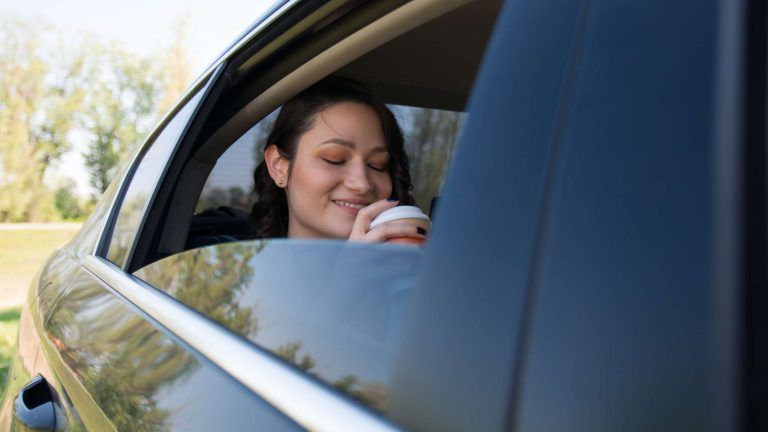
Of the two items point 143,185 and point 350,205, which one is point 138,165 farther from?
point 350,205

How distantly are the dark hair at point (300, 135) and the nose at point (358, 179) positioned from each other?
0.66 ft

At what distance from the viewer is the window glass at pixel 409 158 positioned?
2.55 meters

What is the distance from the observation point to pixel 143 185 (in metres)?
2.37

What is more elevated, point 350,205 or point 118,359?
point 350,205

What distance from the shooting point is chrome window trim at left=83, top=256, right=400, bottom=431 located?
0.78 metres

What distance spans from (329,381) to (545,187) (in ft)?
1.25

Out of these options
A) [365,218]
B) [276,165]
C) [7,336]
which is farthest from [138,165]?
[7,336]

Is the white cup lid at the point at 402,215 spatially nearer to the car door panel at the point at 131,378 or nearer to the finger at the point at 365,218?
the finger at the point at 365,218

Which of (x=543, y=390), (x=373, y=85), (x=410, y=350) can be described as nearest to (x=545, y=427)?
(x=543, y=390)

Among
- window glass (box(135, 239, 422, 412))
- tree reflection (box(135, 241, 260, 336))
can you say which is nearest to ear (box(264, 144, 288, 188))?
tree reflection (box(135, 241, 260, 336))

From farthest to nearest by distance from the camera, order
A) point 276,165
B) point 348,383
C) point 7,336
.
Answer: point 7,336, point 276,165, point 348,383

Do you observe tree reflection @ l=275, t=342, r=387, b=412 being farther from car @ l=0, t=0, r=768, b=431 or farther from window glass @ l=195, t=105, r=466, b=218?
window glass @ l=195, t=105, r=466, b=218

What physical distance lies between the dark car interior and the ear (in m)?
0.22

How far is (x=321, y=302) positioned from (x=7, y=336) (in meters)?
5.66
